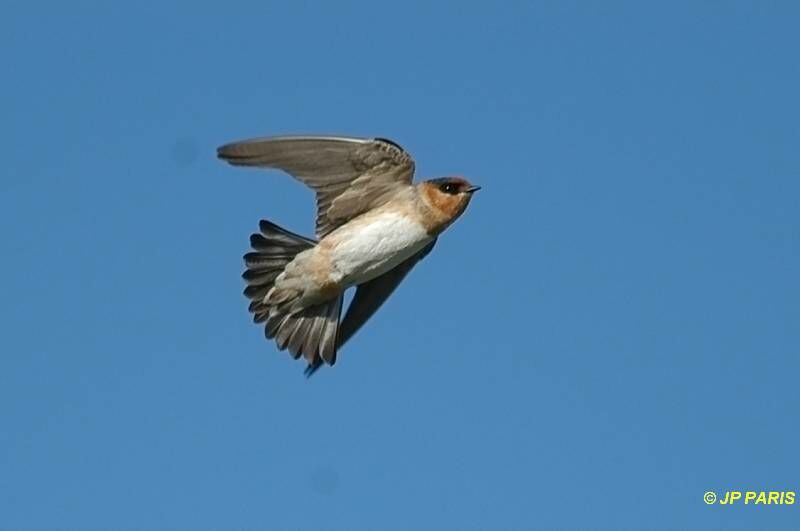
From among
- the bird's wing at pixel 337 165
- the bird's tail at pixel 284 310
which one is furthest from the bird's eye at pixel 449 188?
the bird's tail at pixel 284 310

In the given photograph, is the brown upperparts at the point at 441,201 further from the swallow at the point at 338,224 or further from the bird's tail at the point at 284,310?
the bird's tail at the point at 284,310

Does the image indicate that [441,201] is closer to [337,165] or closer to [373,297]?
[337,165]

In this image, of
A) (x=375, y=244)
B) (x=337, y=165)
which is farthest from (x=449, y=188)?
(x=337, y=165)

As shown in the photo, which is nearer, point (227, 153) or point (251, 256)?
point (227, 153)

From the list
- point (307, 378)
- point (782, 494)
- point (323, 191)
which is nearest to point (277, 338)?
point (307, 378)

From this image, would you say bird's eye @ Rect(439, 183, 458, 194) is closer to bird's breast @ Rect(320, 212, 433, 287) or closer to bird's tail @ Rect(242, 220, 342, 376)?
bird's breast @ Rect(320, 212, 433, 287)

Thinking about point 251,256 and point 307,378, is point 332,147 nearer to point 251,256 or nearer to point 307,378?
point 251,256
